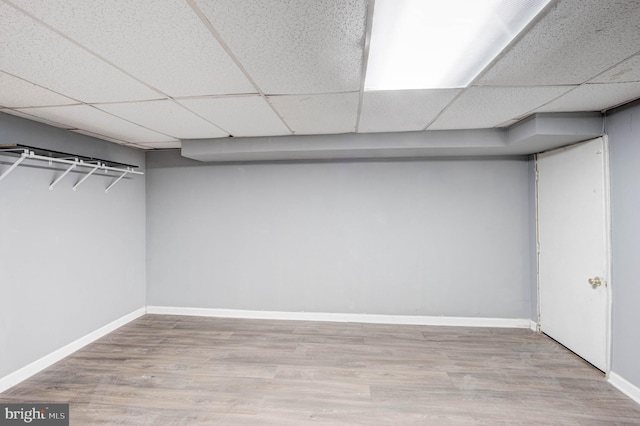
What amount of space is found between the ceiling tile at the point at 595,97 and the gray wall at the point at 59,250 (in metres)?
3.96

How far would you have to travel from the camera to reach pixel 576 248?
262cm

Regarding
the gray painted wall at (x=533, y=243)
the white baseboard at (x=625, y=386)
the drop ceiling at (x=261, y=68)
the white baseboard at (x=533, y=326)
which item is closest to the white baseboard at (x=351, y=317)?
the white baseboard at (x=533, y=326)

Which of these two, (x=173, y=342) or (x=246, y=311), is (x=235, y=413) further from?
(x=246, y=311)

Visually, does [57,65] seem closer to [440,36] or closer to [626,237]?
[440,36]

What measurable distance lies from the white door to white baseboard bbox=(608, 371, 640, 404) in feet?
0.32

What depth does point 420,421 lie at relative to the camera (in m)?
1.88

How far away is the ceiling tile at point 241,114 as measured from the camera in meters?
2.01

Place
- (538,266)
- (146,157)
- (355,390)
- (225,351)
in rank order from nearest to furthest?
(355,390), (225,351), (538,266), (146,157)

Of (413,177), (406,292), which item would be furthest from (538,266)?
(413,177)

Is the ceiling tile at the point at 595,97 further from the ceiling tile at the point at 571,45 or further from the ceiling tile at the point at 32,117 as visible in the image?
the ceiling tile at the point at 32,117

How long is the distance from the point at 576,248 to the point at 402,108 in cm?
204

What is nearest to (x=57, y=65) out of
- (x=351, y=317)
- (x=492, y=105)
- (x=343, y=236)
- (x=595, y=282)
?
(x=492, y=105)

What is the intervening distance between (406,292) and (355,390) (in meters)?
1.50

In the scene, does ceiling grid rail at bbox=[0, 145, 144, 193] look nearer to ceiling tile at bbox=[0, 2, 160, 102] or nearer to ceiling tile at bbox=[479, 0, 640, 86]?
ceiling tile at bbox=[0, 2, 160, 102]
